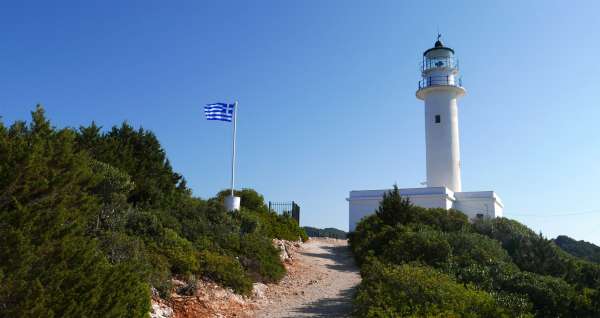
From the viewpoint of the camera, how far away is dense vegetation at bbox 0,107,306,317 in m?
5.38

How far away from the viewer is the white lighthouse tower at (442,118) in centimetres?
2981

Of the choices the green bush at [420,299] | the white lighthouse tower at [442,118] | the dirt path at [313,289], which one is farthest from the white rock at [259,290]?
the white lighthouse tower at [442,118]

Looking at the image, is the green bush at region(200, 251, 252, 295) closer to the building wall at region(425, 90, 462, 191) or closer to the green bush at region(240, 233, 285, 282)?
the green bush at region(240, 233, 285, 282)

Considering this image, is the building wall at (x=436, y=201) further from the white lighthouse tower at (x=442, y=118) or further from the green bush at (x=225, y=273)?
the green bush at (x=225, y=273)

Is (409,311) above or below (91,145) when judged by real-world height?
below

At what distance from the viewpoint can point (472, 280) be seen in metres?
10.7

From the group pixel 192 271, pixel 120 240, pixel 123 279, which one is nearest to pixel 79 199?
pixel 123 279

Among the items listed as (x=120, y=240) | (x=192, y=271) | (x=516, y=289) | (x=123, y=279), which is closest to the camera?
(x=123, y=279)

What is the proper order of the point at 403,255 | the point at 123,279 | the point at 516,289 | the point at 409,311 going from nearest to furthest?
the point at 123,279, the point at 409,311, the point at 516,289, the point at 403,255

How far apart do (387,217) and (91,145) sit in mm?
11703

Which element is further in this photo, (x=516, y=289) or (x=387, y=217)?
(x=387, y=217)

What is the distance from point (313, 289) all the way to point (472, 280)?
14.1ft

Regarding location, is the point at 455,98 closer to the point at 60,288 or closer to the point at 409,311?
the point at 409,311

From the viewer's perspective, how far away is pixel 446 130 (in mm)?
30141
